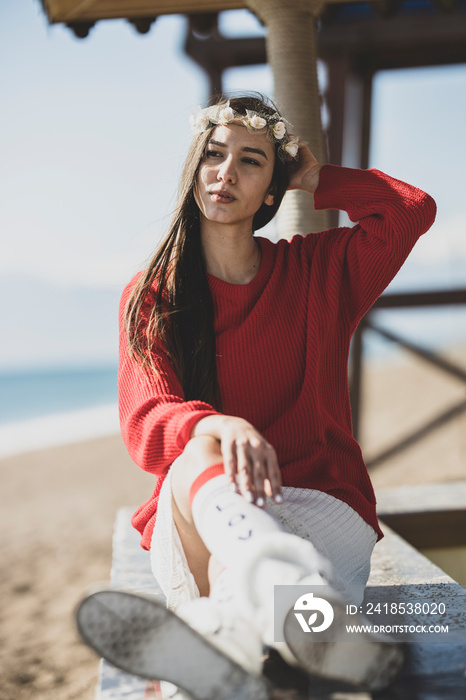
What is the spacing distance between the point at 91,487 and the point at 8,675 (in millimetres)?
7171

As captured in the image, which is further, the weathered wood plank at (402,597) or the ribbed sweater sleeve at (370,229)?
the ribbed sweater sleeve at (370,229)

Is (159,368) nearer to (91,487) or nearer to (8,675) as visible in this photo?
(8,675)

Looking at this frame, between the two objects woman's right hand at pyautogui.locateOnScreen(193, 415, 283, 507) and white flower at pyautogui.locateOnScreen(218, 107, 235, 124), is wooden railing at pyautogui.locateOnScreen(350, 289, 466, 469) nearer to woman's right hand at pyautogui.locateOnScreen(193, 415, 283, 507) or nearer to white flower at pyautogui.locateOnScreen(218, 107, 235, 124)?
white flower at pyautogui.locateOnScreen(218, 107, 235, 124)

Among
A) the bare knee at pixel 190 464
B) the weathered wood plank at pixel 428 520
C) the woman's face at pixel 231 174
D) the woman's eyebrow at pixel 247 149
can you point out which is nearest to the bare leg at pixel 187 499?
the bare knee at pixel 190 464

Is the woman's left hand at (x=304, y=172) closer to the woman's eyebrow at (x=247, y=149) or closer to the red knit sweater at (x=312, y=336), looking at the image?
the red knit sweater at (x=312, y=336)

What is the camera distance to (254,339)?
1.69m

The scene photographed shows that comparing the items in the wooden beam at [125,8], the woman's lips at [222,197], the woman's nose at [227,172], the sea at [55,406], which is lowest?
the sea at [55,406]

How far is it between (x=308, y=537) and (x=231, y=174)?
2.85ft

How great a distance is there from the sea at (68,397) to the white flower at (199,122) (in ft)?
42.6

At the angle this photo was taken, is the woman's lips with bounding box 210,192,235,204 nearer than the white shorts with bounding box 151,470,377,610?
No

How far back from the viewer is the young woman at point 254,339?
4.61ft

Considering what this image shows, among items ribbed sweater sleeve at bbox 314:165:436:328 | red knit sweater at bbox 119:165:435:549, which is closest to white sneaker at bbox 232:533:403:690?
red knit sweater at bbox 119:165:435:549

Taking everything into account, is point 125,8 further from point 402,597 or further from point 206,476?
point 402,597

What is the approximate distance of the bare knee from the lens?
1.26m
